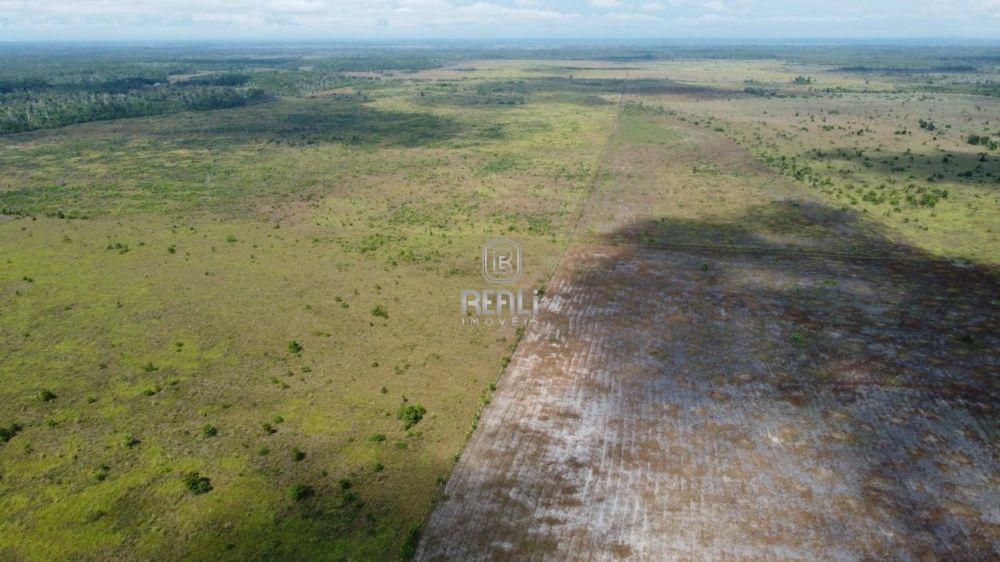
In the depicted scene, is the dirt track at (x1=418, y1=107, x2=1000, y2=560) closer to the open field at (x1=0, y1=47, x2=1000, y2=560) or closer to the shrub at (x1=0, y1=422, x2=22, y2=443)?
the open field at (x1=0, y1=47, x2=1000, y2=560)

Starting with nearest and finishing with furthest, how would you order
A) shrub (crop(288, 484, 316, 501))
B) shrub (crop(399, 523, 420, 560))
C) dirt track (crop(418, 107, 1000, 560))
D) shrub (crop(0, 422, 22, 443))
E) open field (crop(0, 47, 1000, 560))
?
shrub (crop(399, 523, 420, 560)) < dirt track (crop(418, 107, 1000, 560)) < open field (crop(0, 47, 1000, 560)) < shrub (crop(288, 484, 316, 501)) < shrub (crop(0, 422, 22, 443))

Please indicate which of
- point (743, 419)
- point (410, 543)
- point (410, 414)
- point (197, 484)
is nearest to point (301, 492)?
point (197, 484)
